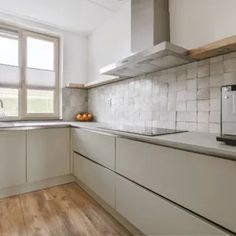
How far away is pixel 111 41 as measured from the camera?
2.70 metres

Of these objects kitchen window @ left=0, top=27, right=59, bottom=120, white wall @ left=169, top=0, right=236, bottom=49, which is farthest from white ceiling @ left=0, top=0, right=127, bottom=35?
white wall @ left=169, top=0, right=236, bottom=49

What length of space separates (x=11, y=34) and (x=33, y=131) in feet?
5.32

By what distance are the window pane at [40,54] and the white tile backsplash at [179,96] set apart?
1313mm

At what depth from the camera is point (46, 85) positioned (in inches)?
119

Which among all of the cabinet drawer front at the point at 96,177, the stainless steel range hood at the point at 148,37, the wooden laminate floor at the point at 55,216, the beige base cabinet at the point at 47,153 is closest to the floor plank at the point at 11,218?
the wooden laminate floor at the point at 55,216

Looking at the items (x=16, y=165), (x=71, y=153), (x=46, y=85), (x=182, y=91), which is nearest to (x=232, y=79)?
(x=182, y=91)

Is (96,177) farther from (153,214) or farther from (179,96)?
(179,96)

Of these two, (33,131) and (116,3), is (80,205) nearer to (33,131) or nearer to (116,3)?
(33,131)

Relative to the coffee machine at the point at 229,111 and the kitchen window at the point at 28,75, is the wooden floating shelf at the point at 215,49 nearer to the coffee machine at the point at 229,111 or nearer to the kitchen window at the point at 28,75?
the coffee machine at the point at 229,111

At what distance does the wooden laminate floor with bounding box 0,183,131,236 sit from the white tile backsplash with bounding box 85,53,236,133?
1.04m

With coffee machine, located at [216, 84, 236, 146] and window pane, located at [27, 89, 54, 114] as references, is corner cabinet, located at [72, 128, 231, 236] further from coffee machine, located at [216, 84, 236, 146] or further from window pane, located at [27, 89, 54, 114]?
window pane, located at [27, 89, 54, 114]

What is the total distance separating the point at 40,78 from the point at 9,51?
1.82ft

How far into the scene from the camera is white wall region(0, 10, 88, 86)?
9.93ft

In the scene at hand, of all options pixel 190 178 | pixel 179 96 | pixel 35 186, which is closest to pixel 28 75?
pixel 35 186
